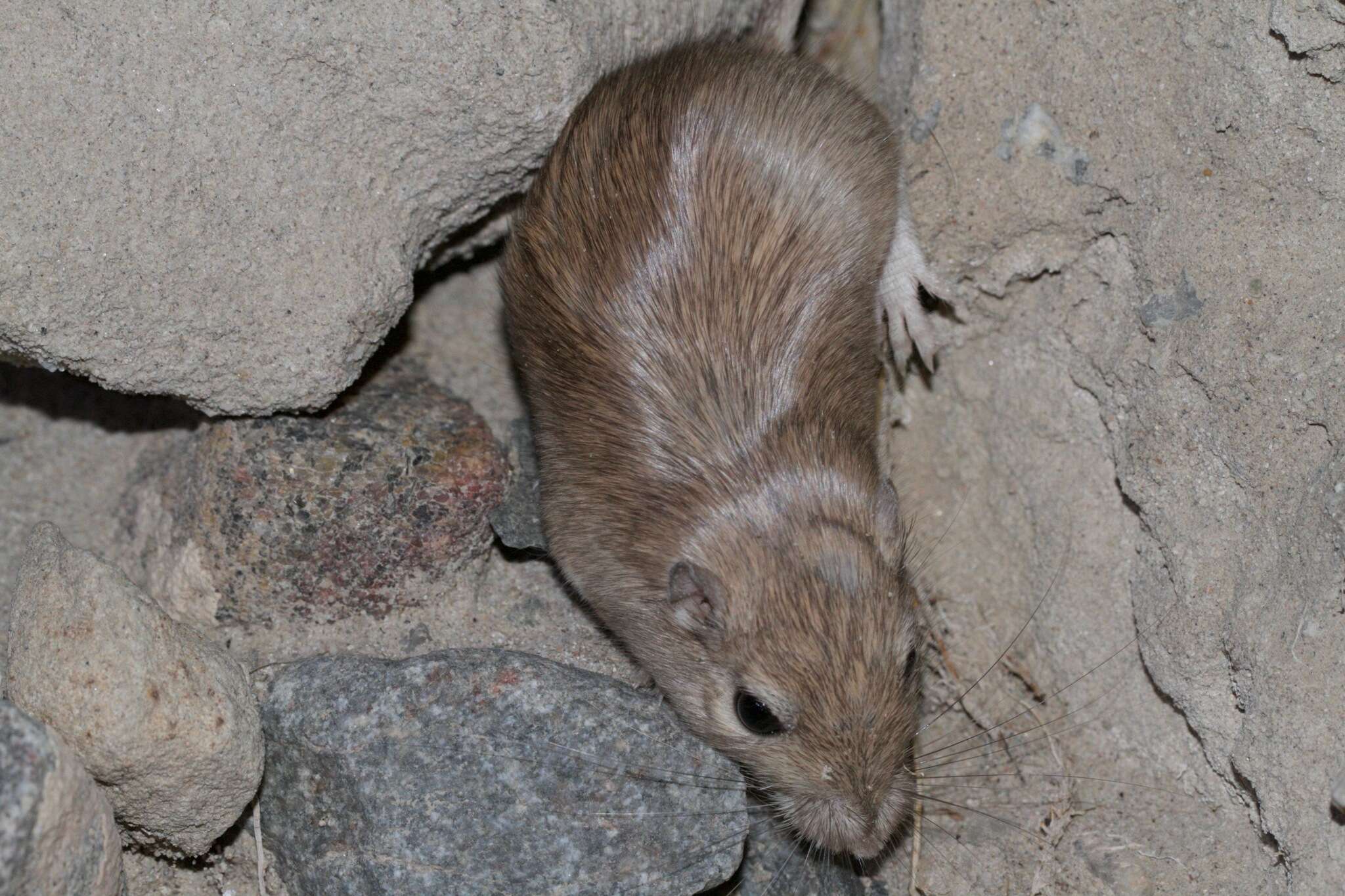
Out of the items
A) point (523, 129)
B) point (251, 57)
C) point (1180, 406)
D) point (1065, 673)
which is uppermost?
point (251, 57)

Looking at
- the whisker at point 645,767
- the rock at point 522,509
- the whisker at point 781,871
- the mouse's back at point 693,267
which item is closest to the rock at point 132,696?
the whisker at point 645,767

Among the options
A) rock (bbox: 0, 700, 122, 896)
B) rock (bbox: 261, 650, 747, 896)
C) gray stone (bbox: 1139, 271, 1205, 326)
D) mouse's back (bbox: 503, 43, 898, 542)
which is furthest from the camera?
mouse's back (bbox: 503, 43, 898, 542)

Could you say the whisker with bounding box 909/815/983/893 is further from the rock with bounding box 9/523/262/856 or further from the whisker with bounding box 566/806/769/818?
the rock with bounding box 9/523/262/856

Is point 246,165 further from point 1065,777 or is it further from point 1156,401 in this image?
point 1065,777

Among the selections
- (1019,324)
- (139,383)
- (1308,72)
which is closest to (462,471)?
(139,383)

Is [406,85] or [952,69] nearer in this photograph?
[406,85]

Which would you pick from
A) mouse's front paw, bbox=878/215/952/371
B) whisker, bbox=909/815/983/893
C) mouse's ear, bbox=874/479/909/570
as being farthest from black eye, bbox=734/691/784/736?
mouse's front paw, bbox=878/215/952/371

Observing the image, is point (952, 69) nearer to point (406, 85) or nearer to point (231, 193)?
point (406, 85)

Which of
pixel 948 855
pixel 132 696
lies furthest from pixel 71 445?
pixel 948 855
